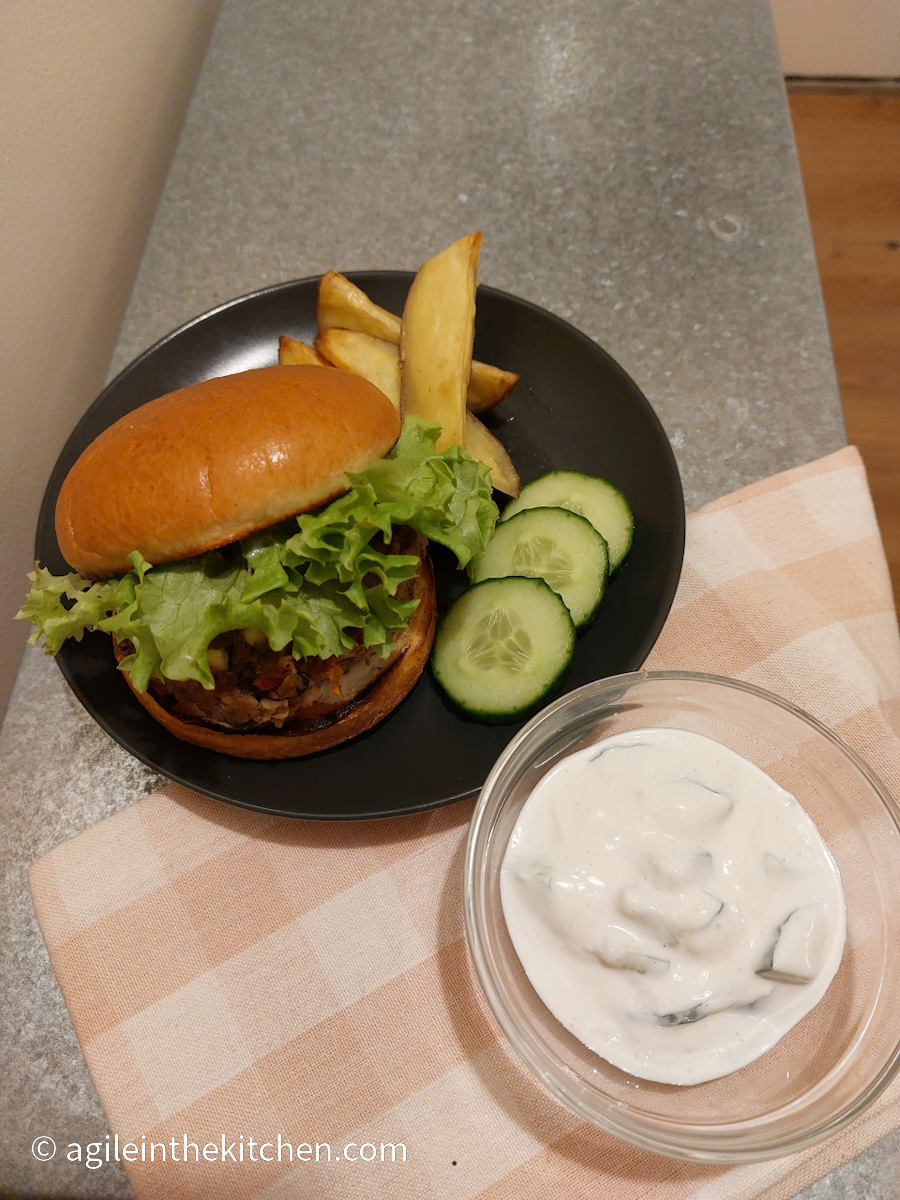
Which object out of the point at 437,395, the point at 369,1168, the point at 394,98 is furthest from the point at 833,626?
the point at 394,98

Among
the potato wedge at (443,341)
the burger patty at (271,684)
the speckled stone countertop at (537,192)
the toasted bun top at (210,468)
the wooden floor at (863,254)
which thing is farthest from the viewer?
the wooden floor at (863,254)

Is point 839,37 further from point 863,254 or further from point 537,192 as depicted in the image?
point 537,192

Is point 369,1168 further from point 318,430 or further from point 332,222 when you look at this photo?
point 332,222

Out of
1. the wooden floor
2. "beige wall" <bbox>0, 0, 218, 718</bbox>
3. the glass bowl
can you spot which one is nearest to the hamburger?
the glass bowl

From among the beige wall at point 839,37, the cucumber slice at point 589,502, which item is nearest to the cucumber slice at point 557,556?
the cucumber slice at point 589,502

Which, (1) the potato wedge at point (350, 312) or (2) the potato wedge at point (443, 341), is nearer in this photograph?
(2) the potato wedge at point (443, 341)


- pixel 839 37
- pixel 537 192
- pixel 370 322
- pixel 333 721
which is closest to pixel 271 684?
pixel 333 721

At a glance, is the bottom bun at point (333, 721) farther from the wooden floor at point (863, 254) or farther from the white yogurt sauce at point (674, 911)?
the wooden floor at point (863, 254)
